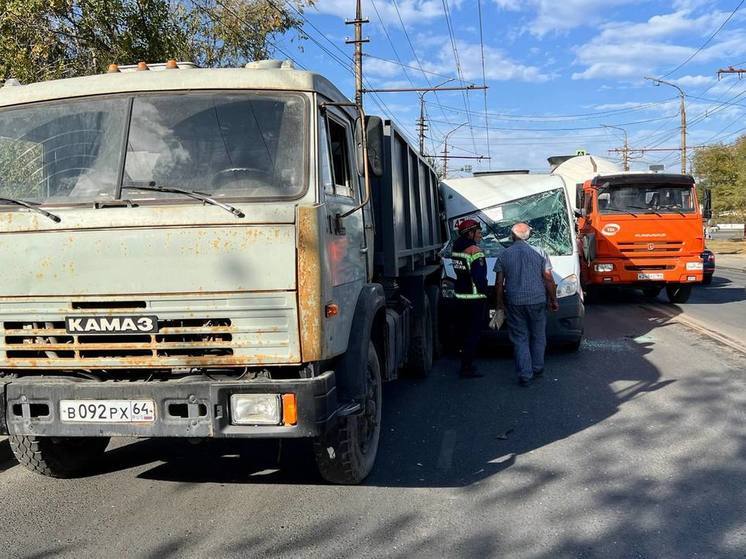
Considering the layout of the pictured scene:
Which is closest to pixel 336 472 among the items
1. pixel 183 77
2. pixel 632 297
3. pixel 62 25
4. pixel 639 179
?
pixel 183 77

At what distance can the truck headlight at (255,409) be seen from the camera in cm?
376

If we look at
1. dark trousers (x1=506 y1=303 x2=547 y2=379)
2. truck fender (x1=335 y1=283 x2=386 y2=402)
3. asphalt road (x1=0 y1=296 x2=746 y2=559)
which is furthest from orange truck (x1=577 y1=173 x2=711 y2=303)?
truck fender (x1=335 y1=283 x2=386 y2=402)

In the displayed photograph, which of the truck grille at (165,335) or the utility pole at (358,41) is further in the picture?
the utility pole at (358,41)

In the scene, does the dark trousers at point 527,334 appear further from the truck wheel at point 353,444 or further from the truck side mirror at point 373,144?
the truck side mirror at point 373,144

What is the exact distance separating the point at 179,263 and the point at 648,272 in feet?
40.3

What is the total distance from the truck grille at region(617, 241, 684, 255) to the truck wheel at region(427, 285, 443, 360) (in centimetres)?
637

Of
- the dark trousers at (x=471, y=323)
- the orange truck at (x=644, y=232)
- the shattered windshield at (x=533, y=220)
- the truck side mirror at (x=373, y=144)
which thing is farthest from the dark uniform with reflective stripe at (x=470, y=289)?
the orange truck at (x=644, y=232)

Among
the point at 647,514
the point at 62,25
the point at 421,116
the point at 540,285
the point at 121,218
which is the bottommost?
the point at 647,514

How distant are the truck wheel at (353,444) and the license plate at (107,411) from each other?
1.04 metres

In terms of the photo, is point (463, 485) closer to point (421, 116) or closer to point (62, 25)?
point (62, 25)

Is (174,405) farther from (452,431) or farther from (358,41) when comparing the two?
(358,41)

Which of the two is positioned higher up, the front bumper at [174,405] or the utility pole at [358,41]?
the utility pole at [358,41]

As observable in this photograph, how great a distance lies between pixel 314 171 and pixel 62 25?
6272mm

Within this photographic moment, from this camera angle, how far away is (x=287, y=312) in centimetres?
375
